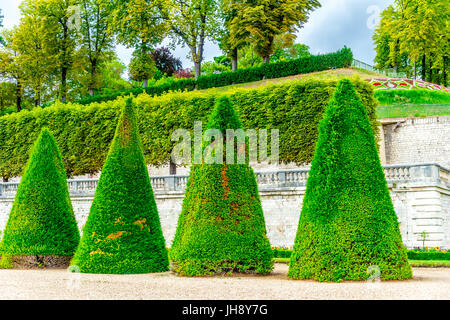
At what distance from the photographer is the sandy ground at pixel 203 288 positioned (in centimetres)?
736

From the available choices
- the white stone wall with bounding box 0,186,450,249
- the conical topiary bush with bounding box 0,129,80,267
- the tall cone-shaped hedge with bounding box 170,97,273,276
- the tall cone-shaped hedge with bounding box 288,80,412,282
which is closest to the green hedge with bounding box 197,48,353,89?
the white stone wall with bounding box 0,186,450,249

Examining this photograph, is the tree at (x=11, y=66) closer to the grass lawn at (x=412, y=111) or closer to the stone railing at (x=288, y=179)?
the stone railing at (x=288, y=179)

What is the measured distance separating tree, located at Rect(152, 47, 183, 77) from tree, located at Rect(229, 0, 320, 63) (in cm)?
1786

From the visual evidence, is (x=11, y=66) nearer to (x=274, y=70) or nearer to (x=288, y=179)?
(x=274, y=70)

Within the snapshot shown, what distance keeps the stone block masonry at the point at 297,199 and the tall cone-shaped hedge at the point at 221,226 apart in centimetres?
862

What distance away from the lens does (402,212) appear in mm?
17750

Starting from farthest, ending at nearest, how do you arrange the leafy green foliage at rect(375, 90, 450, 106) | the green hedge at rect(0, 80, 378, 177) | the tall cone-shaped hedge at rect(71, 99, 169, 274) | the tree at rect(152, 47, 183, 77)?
the tree at rect(152, 47, 183, 77) → the leafy green foliage at rect(375, 90, 450, 106) → the green hedge at rect(0, 80, 378, 177) → the tall cone-shaped hedge at rect(71, 99, 169, 274)

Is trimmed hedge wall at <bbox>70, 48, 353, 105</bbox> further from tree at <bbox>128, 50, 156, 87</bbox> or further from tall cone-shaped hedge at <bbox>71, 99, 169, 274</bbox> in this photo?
tall cone-shaped hedge at <bbox>71, 99, 169, 274</bbox>

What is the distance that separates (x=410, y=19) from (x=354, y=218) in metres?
33.5

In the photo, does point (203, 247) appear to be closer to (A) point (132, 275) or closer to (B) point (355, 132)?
(A) point (132, 275)

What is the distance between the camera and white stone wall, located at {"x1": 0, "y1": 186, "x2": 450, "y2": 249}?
17062 millimetres

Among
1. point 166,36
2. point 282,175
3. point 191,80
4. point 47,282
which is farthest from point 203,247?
point 166,36

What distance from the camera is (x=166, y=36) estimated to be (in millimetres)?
41625

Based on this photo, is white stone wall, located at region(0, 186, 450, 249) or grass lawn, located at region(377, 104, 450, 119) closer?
white stone wall, located at region(0, 186, 450, 249)
